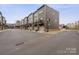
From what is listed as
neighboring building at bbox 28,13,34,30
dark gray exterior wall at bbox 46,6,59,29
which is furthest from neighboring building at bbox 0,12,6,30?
dark gray exterior wall at bbox 46,6,59,29

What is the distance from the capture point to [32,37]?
2.53 metres

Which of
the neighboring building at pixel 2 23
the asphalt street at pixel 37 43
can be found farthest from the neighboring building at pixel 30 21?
the neighboring building at pixel 2 23

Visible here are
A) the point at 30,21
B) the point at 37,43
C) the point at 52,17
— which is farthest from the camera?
the point at 30,21

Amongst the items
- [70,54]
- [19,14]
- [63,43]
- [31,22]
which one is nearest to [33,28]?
[31,22]

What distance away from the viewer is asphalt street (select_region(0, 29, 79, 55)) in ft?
7.54

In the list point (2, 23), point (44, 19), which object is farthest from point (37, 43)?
point (2, 23)

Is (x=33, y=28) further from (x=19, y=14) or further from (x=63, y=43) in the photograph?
(x=63, y=43)

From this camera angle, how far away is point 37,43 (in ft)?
8.02

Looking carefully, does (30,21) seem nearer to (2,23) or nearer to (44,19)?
(44,19)

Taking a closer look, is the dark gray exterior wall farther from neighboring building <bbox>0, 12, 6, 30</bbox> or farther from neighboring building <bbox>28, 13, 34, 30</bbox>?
neighboring building <bbox>0, 12, 6, 30</bbox>

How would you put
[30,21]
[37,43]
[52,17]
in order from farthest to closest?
[30,21]
[52,17]
[37,43]

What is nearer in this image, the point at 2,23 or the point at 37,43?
the point at 37,43
